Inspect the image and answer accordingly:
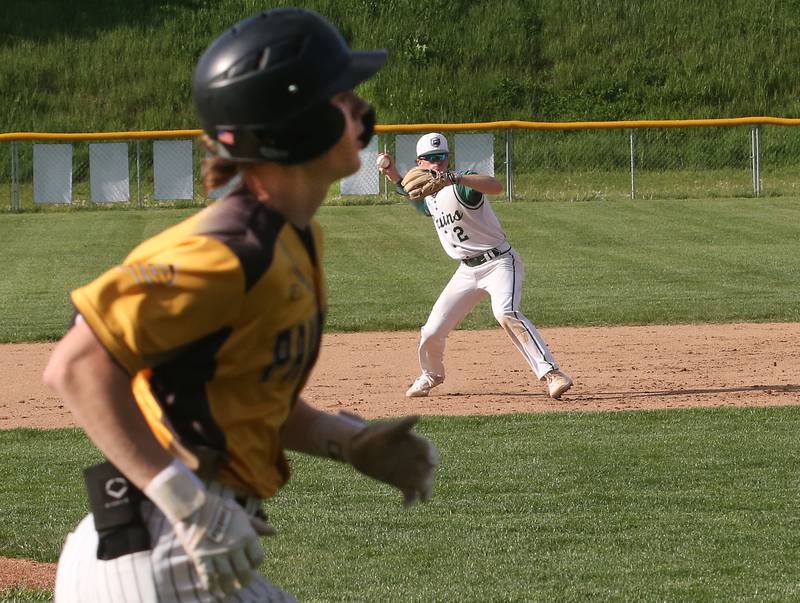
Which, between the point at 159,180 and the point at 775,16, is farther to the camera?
the point at 775,16

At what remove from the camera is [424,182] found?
380 inches

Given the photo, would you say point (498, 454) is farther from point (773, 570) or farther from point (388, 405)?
point (773, 570)

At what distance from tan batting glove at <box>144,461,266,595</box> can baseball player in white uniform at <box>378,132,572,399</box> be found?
7665 millimetres

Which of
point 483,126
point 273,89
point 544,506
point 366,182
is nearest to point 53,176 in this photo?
point 366,182

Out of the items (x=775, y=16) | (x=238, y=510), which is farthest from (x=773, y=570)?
(x=775, y=16)

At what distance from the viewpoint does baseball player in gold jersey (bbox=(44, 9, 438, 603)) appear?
2557 millimetres

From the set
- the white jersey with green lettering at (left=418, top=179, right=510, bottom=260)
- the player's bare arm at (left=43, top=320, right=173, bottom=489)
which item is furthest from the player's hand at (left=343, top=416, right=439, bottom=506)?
the white jersey with green lettering at (left=418, top=179, right=510, bottom=260)

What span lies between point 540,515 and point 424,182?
135 inches

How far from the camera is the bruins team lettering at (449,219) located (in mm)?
10500

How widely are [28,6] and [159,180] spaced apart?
49.9 ft

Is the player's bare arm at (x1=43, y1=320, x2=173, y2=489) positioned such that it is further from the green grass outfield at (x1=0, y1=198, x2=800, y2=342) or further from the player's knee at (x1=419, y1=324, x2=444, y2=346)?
the green grass outfield at (x1=0, y1=198, x2=800, y2=342)

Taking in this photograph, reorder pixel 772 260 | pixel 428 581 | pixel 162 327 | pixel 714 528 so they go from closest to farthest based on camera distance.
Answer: pixel 162 327 < pixel 428 581 < pixel 714 528 < pixel 772 260

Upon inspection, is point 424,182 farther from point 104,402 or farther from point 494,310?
point 104,402

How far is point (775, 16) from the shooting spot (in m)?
40.4
